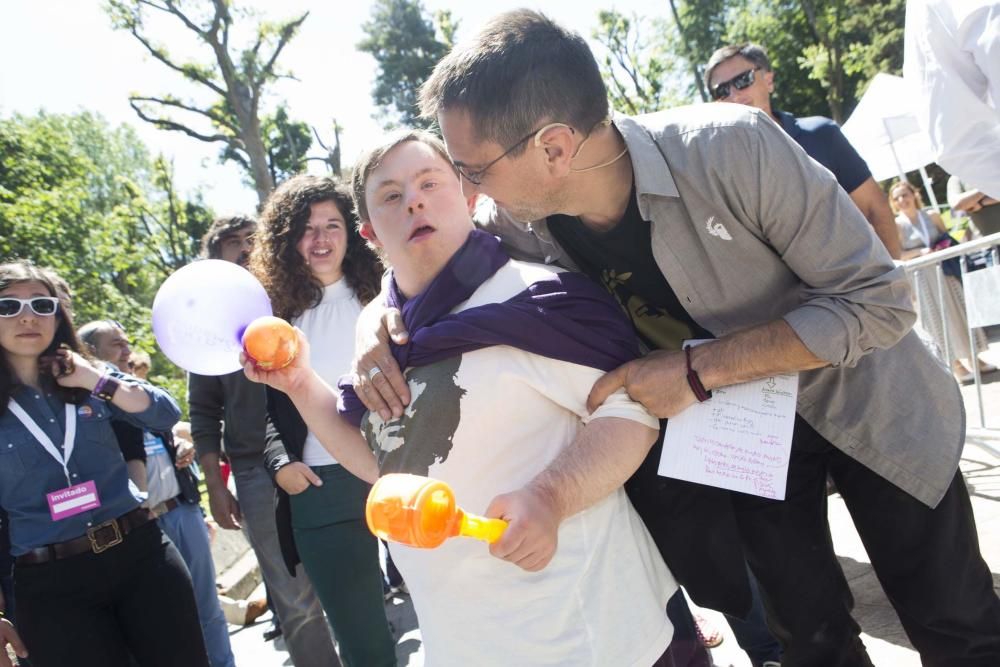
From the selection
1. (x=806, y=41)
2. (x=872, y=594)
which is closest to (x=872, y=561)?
(x=872, y=594)

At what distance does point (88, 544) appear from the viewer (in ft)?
9.37

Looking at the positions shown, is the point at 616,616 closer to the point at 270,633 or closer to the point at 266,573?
the point at 266,573

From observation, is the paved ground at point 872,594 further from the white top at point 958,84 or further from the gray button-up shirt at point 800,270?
the white top at point 958,84

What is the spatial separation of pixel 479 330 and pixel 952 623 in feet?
4.50

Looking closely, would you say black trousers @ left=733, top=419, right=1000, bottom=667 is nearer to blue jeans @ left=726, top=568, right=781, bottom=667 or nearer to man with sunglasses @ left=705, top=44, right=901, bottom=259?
blue jeans @ left=726, top=568, right=781, bottom=667

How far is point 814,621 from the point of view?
1923mm

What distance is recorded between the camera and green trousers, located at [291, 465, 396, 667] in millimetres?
2723

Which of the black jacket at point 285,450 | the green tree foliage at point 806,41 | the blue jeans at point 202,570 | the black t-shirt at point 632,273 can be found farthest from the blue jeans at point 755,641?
the green tree foliage at point 806,41

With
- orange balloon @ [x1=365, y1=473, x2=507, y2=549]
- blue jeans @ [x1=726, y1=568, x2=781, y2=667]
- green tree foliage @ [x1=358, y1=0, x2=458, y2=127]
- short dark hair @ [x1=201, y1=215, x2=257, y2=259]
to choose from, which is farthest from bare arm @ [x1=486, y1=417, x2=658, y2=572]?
green tree foliage @ [x1=358, y1=0, x2=458, y2=127]

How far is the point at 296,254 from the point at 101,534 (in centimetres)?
137

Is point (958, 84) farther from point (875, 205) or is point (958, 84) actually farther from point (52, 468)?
point (52, 468)

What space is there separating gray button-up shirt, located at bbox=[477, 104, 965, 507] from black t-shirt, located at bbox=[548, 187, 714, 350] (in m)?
0.05

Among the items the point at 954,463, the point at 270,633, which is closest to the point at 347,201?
the point at 954,463

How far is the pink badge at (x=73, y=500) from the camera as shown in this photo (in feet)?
9.41
